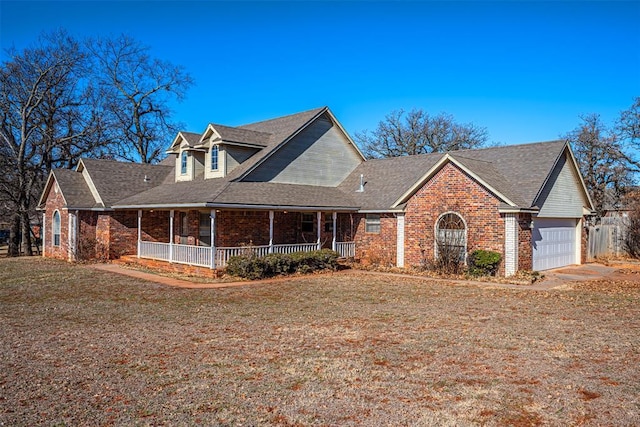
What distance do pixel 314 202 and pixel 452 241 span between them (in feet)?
20.0

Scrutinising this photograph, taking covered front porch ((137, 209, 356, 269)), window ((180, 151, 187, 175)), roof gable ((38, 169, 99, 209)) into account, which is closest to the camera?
covered front porch ((137, 209, 356, 269))

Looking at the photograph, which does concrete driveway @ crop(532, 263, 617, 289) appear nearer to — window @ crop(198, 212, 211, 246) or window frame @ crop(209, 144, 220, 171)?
window @ crop(198, 212, 211, 246)

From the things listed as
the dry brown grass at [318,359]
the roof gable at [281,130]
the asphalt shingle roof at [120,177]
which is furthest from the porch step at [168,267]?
the roof gable at [281,130]

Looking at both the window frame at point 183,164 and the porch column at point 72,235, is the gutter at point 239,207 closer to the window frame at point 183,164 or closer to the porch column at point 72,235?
the porch column at point 72,235

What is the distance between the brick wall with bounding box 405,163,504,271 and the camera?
1811cm

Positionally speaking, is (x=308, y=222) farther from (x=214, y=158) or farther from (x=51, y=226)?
(x=51, y=226)

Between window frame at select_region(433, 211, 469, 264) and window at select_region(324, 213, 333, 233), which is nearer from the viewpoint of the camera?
window frame at select_region(433, 211, 469, 264)

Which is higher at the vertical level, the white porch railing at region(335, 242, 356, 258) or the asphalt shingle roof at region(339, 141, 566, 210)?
the asphalt shingle roof at region(339, 141, 566, 210)

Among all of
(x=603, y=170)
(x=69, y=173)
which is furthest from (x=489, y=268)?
(x=603, y=170)

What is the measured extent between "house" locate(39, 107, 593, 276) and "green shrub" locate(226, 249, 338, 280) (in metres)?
0.82

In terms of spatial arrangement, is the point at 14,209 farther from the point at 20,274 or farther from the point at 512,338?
the point at 512,338

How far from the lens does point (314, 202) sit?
70.1ft

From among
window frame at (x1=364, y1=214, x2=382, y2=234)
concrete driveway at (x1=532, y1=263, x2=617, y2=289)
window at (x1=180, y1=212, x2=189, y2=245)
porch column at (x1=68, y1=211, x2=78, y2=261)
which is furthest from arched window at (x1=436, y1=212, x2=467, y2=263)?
porch column at (x1=68, y1=211, x2=78, y2=261)

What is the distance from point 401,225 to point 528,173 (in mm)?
5539
